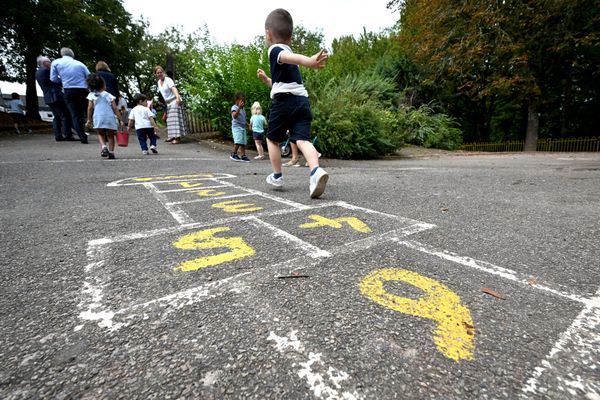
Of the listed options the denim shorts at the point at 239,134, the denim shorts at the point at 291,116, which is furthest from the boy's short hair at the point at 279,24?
A: the denim shorts at the point at 239,134

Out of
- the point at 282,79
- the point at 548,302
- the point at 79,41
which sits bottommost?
the point at 548,302

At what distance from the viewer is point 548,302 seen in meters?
1.32

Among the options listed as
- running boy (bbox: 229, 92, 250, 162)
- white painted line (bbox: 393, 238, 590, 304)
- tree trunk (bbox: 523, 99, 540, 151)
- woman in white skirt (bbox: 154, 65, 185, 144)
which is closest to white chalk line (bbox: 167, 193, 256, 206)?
white painted line (bbox: 393, 238, 590, 304)

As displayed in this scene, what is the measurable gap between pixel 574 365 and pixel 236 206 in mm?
2464

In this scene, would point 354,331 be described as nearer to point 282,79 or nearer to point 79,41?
point 282,79

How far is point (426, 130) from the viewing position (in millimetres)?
12867

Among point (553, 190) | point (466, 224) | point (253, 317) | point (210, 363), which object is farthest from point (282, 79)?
point (553, 190)

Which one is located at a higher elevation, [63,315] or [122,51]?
[122,51]

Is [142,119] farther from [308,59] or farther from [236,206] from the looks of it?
[308,59]

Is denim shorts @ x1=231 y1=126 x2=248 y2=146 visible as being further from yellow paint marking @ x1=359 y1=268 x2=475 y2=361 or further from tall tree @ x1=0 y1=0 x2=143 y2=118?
tall tree @ x1=0 y1=0 x2=143 y2=118

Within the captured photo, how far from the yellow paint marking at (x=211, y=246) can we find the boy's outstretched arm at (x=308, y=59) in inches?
61.1

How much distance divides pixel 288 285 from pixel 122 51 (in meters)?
22.4

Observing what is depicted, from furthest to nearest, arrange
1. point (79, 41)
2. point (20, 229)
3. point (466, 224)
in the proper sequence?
point (79, 41) < point (466, 224) < point (20, 229)

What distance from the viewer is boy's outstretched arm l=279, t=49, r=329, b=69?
262cm
